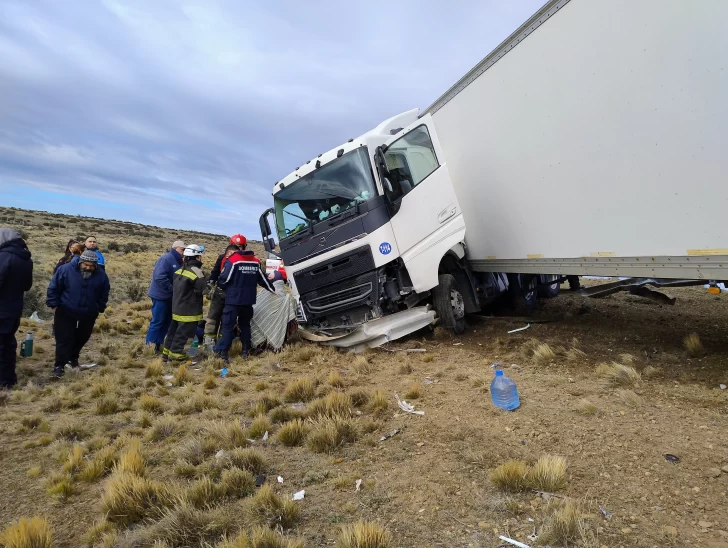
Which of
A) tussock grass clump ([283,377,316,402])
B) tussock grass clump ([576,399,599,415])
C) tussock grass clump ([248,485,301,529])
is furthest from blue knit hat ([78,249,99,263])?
tussock grass clump ([576,399,599,415])

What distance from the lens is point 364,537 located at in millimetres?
2379

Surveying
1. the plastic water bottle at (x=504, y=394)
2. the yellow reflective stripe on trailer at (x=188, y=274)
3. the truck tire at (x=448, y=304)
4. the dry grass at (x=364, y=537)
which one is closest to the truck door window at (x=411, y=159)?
the truck tire at (x=448, y=304)

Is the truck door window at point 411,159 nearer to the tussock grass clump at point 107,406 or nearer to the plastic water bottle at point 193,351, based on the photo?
Answer: the plastic water bottle at point 193,351

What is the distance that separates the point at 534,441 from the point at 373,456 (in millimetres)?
1254

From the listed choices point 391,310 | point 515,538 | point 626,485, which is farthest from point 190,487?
point 391,310

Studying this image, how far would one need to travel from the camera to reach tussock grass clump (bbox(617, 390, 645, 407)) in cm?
391

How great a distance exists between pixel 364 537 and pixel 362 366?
3.80 meters

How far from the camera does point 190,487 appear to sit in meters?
3.06

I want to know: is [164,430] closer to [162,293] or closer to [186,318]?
[186,318]

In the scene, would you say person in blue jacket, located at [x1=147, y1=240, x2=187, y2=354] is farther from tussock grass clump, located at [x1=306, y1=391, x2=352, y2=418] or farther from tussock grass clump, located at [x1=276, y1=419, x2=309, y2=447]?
tussock grass clump, located at [x1=276, y1=419, x2=309, y2=447]

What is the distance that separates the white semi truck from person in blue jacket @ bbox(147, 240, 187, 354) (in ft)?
5.26

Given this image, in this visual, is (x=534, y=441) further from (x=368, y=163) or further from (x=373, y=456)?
(x=368, y=163)

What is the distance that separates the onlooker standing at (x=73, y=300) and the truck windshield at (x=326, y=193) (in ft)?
9.73

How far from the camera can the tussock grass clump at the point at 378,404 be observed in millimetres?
4367
